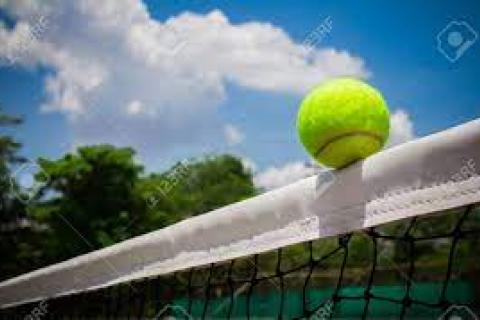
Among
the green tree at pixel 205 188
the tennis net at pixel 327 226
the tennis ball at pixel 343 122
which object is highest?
the green tree at pixel 205 188

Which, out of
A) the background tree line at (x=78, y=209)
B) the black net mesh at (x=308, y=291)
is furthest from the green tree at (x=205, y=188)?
the black net mesh at (x=308, y=291)

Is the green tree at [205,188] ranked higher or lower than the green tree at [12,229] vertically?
higher

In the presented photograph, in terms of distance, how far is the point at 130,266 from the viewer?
2840 millimetres

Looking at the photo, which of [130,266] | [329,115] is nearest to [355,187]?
[329,115]

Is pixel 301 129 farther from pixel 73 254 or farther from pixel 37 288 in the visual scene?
pixel 73 254

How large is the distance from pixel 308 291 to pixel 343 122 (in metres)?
4.41

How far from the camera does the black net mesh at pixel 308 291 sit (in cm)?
181

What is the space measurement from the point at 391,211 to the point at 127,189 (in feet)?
70.2

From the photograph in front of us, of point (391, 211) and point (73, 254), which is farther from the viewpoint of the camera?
point (73, 254)

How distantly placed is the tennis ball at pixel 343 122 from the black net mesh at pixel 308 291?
253 mm

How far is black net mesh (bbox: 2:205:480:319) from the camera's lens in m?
1.81

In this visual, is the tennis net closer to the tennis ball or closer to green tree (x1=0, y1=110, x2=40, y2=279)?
the tennis ball

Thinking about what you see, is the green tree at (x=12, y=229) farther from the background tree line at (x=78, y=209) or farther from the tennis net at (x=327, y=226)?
the tennis net at (x=327, y=226)

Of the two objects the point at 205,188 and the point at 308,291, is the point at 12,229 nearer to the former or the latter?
the point at 308,291
